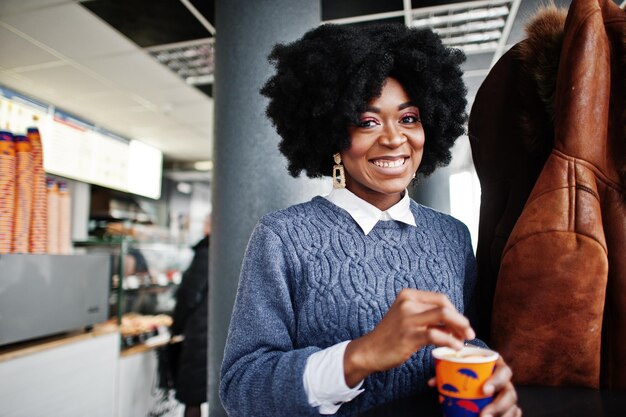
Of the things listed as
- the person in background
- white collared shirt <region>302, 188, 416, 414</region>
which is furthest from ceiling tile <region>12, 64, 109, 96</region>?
white collared shirt <region>302, 188, 416, 414</region>

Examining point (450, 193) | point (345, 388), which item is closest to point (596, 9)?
point (345, 388)

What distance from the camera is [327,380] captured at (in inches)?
34.2

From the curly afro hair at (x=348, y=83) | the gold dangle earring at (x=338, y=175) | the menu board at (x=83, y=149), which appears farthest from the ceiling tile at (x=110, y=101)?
the gold dangle earring at (x=338, y=175)

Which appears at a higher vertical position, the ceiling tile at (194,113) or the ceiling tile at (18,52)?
the ceiling tile at (18,52)

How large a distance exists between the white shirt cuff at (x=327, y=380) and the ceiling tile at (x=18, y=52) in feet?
12.8

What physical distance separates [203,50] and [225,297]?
2728mm

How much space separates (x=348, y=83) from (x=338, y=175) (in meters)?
0.27

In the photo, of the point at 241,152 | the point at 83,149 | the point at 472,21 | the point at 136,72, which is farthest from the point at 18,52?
the point at 472,21

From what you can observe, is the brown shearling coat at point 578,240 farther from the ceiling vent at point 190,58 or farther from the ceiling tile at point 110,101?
the ceiling tile at point 110,101

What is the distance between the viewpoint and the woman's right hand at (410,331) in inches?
29.0

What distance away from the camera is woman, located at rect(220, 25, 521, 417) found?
36.4 inches

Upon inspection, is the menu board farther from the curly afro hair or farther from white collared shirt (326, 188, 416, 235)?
white collared shirt (326, 188, 416, 235)

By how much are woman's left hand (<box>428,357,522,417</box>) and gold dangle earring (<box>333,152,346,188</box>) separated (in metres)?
0.65

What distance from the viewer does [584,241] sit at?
91cm
